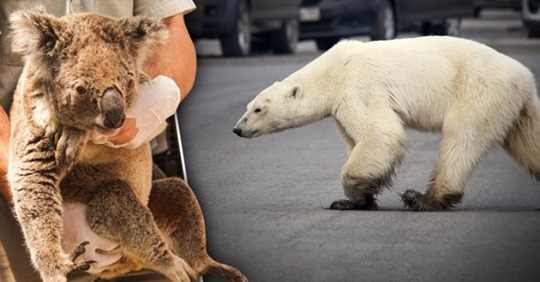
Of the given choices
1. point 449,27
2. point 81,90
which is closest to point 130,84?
point 81,90

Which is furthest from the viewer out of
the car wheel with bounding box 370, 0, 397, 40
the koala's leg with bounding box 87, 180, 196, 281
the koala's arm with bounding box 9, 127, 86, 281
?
the car wheel with bounding box 370, 0, 397, 40

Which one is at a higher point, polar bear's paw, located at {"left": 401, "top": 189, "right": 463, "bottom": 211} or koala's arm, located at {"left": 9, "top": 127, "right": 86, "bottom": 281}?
koala's arm, located at {"left": 9, "top": 127, "right": 86, "bottom": 281}

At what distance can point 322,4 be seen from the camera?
1962mm

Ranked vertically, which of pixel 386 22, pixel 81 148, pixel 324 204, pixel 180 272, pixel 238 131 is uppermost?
pixel 81 148

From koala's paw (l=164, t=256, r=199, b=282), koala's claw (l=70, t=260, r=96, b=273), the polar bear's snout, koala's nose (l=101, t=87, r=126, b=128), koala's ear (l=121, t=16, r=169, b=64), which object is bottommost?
the polar bear's snout

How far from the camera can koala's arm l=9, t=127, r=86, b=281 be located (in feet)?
3.53

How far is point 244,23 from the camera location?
201 centimetres

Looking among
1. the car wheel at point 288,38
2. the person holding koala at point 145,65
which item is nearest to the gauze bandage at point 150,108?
the person holding koala at point 145,65

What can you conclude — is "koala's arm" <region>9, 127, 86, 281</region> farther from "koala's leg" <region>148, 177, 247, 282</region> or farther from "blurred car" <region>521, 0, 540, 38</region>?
"blurred car" <region>521, 0, 540, 38</region>

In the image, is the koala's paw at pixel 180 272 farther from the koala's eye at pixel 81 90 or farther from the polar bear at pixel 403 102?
the polar bear at pixel 403 102

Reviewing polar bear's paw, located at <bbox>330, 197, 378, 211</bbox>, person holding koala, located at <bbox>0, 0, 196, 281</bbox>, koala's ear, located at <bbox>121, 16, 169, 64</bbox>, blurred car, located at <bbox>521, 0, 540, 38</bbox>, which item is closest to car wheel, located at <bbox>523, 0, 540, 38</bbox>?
blurred car, located at <bbox>521, 0, 540, 38</bbox>

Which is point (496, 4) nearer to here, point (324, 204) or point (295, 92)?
point (295, 92)

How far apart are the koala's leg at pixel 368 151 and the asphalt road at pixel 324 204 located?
3cm

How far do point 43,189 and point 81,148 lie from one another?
0.09 metres
